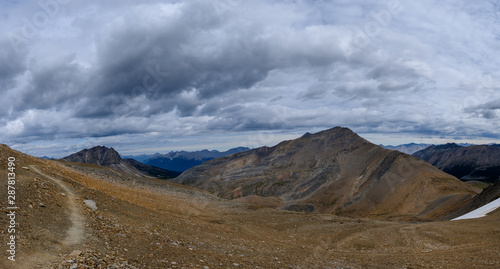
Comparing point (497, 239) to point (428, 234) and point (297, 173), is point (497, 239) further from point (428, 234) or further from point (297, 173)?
point (297, 173)

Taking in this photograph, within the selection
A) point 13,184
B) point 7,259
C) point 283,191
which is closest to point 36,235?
point 7,259

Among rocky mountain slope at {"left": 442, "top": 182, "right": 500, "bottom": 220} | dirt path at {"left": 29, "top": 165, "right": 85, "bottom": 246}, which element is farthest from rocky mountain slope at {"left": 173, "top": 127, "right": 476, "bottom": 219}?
dirt path at {"left": 29, "top": 165, "right": 85, "bottom": 246}

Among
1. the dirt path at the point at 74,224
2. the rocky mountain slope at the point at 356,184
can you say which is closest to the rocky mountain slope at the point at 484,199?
the rocky mountain slope at the point at 356,184

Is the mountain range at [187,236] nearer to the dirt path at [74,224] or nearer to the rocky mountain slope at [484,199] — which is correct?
the dirt path at [74,224]

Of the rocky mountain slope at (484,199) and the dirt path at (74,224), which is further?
the rocky mountain slope at (484,199)

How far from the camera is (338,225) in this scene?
3412 centimetres

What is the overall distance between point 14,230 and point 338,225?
3141 centimetres

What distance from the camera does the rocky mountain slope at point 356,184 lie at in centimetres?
8069

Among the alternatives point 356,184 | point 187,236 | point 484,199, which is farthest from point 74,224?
point 356,184

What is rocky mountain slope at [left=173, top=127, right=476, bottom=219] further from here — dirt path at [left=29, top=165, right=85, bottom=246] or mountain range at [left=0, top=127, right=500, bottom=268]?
dirt path at [left=29, top=165, right=85, bottom=246]

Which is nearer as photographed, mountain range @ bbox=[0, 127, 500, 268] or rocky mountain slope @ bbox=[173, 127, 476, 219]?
mountain range @ bbox=[0, 127, 500, 268]

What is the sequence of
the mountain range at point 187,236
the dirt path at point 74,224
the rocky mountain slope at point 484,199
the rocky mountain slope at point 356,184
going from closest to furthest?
the mountain range at point 187,236 → the dirt path at point 74,224 → the rocky mountain slope at point 484,199 → the rocky mountain slope at point 356,184

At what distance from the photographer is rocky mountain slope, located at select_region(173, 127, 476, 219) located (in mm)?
80688

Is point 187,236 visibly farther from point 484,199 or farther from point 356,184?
point 356,184
